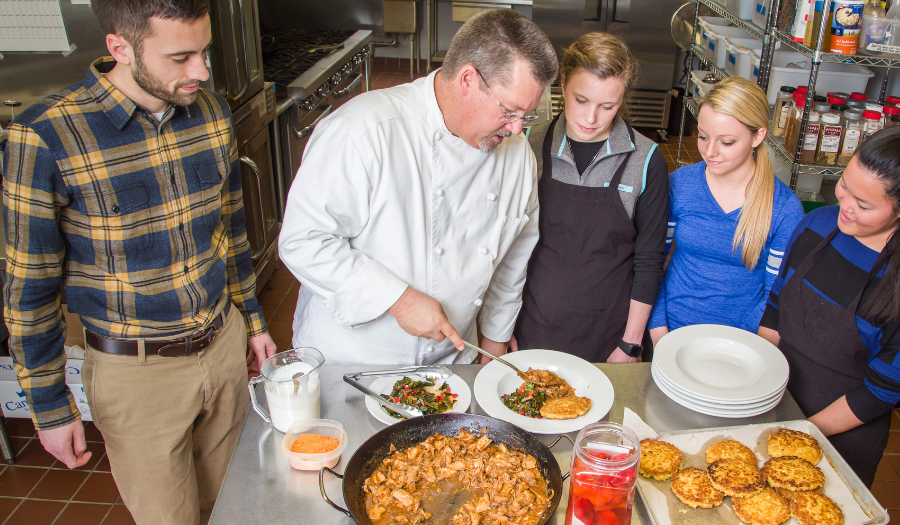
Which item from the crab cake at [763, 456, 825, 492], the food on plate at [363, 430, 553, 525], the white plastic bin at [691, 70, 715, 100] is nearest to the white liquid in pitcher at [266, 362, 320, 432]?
the food on plate at [363, 430, 553, 525]

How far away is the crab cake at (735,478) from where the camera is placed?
1289 millimetres

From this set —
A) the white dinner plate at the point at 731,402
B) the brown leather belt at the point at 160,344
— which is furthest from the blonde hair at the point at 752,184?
the brown leather belt at the point at 160,344

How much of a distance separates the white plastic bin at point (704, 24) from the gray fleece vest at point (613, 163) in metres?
3.08

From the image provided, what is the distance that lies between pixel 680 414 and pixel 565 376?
0.93ft

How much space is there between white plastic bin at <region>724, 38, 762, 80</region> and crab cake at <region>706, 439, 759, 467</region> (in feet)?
9.57

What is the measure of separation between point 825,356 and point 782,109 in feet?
6.15

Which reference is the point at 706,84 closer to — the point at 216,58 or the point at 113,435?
the point at 216,58

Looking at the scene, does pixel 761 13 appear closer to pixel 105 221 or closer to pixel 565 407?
pixel 565 407

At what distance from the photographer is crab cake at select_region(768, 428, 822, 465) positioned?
1371mm

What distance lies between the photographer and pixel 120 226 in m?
1.62

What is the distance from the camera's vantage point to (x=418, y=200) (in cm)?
170

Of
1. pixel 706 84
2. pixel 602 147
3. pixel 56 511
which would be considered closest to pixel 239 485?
pixel 602 147

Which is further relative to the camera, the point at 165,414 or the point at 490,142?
the point at 165,414

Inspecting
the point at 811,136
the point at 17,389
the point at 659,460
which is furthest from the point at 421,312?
the point at 811,136
